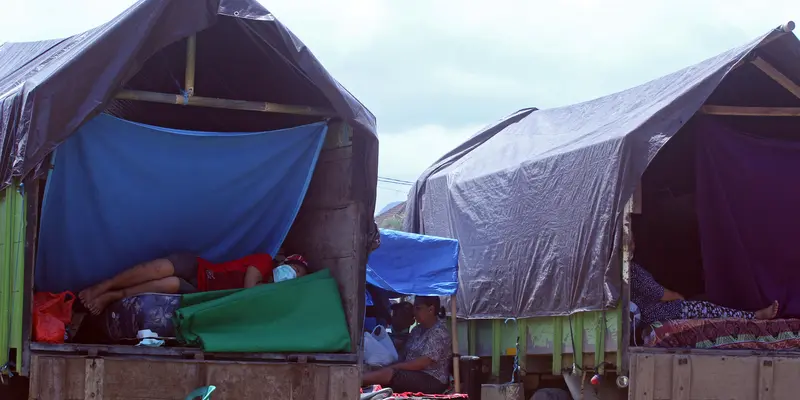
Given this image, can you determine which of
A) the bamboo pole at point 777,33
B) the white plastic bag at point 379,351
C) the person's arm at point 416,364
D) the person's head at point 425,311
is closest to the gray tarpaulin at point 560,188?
the bamboo pole at point 777,33

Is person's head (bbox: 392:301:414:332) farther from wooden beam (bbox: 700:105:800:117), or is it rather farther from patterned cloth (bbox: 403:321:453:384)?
wooden beam (bbox: 700:105:800:117)

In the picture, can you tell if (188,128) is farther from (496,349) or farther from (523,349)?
(496,349)

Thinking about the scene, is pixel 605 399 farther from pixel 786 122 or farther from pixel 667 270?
pixel 786 122

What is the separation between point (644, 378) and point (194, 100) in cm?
385

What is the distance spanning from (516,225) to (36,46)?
455cm

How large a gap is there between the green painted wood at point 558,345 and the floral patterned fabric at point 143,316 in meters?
3.76

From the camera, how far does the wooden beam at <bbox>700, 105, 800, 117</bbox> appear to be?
936cm

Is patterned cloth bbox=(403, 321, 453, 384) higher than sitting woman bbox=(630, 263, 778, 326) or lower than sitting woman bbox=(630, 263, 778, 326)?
lower

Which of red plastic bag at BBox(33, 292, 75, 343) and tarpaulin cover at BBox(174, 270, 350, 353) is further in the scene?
tarpaulin cover at BBox(174, 270, 350, 353)

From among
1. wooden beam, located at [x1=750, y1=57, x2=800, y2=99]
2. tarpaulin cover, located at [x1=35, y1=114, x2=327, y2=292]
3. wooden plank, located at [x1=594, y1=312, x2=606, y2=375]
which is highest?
wooden beam, located at [x1=750, y1=57, x2=800, y2=99]

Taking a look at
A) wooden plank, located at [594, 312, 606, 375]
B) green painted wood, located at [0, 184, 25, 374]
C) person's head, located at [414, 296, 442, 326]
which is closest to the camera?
green painted wood, located at [0, 184, 25, 374]

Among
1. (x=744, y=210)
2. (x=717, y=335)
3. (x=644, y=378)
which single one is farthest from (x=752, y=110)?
(x=644, y=378)

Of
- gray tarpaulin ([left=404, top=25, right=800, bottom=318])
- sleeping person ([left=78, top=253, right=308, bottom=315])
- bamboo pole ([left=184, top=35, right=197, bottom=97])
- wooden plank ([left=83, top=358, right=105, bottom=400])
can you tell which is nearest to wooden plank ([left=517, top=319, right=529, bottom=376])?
gray tarpaulin ([left=404, top=25, right=800, bottom=318])

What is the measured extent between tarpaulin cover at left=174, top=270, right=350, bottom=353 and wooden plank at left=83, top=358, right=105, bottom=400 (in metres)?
0.66
